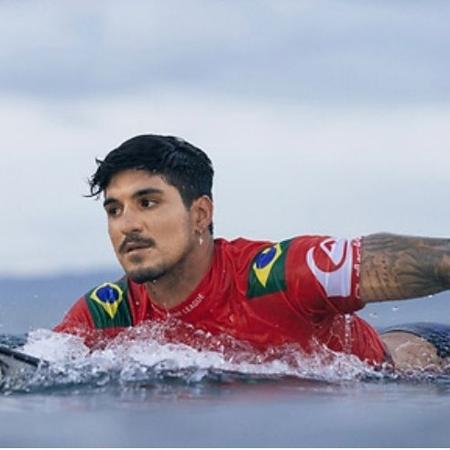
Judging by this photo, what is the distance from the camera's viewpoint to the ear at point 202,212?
9.55 m

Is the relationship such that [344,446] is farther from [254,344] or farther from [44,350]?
[44,350]

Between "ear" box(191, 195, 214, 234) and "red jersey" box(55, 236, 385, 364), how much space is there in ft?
0.63

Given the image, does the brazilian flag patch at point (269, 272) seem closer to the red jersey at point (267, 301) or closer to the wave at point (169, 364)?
the red jersey at point (267, 301)

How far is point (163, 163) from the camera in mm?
9320

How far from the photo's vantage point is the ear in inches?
376

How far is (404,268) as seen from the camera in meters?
8.55

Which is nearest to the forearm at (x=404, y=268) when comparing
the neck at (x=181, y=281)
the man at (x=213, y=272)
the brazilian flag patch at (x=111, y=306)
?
the man at (x=213, y=272)

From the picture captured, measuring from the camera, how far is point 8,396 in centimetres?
763

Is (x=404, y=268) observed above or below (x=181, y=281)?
below

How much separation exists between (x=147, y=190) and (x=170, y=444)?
328 centimetres

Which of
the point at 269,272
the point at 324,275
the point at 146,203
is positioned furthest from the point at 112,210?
the point at 324,275

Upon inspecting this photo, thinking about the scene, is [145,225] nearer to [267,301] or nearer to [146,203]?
[146,203]

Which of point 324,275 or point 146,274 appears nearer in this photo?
Result: point 324,275

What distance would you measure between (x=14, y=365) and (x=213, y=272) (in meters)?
1.82
